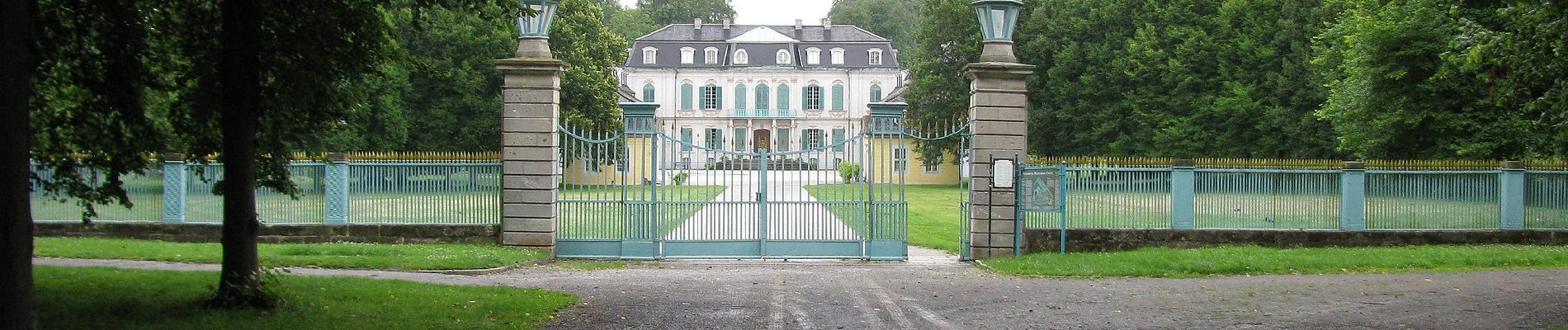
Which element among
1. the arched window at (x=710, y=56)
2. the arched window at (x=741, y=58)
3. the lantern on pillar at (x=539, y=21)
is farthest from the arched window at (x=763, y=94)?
the lantern on pillar at (x=539, y=21)

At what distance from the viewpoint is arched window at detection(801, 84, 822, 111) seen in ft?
234

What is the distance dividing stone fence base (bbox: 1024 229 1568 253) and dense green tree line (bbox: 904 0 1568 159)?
5812 millimetres

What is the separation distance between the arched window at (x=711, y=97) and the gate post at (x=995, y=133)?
56179mm

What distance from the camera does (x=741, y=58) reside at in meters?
71.1

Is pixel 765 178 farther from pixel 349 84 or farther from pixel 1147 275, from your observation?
pixel 349 84

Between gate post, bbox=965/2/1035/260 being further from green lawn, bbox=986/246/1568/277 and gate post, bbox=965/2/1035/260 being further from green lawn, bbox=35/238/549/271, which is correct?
A: green lawn, bbox=35/238/549/271

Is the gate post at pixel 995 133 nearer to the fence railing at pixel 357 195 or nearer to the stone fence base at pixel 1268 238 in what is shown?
the stone fence base at pixel 1268 238

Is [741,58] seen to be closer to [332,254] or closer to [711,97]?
[711,97]

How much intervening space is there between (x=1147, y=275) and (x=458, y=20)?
25787 millimetres

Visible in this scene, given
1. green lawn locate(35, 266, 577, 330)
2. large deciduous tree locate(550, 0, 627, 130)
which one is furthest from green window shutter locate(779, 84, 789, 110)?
green lawn locate(35, 266, 577, 330)

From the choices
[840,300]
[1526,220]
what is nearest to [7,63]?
[840,300]

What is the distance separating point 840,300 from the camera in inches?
453

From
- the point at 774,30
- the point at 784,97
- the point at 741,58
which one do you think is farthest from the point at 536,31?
the point at 774,30

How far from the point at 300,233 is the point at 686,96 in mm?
55069
